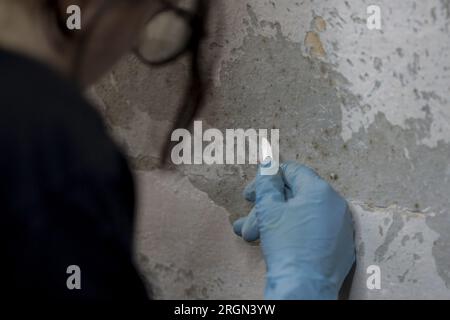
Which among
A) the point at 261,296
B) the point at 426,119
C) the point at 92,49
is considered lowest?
the point at 261,296

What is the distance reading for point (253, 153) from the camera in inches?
53.4

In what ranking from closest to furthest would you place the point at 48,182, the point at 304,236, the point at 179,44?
the point at 48,182 < the point at 304,236 < the point at 179,44

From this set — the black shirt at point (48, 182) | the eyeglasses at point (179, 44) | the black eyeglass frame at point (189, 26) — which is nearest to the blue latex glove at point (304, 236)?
the eyeglasses at point (179, 44)

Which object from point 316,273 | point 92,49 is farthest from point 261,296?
point 92,49

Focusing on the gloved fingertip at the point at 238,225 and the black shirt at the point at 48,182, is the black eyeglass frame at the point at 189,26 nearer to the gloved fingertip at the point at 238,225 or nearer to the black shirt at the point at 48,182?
the gloved fingertip at the point at 238,225

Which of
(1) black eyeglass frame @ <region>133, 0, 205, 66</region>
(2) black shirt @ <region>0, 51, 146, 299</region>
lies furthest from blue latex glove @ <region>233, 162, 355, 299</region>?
(2) black shirt @ <region>0, 51, 146, 299</region>

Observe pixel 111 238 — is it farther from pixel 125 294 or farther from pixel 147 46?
pixel 147 46

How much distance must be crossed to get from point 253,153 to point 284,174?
0.09 metres

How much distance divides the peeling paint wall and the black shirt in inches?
29.3

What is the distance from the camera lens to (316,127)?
1.31 meters

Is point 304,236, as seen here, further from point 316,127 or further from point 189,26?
point 189,26

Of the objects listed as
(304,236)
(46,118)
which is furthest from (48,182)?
(304,236)

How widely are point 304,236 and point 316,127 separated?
250 mm

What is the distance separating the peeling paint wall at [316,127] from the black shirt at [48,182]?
744 mm
